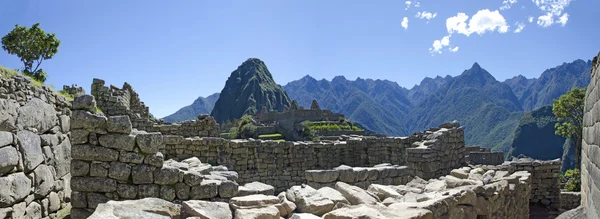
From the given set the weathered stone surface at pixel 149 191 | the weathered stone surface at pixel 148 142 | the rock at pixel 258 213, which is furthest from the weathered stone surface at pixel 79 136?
the rock at pixel 258 213

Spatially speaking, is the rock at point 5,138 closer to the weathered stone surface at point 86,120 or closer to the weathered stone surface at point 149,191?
the weathered stone surface at point 86,120

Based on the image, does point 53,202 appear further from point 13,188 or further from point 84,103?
point 84,103

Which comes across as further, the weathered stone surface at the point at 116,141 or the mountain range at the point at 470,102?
the mountain range at the point at 470,102

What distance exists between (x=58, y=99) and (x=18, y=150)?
338 centimetres

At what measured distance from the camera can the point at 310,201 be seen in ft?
18.5

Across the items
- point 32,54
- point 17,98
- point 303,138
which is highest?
point 32,54

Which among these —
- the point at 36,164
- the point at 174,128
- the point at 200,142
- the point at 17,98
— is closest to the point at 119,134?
the point at 36,164

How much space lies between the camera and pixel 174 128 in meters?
17.8

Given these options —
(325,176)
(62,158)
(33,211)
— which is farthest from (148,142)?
(325,176)

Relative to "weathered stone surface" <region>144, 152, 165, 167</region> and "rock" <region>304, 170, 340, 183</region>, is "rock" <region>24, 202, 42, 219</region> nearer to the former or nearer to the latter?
"weathered stone surface" <region>144, 152, 165, 167</region>

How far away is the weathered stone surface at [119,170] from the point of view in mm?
6445

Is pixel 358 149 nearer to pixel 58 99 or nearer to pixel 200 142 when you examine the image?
pixel 200 142

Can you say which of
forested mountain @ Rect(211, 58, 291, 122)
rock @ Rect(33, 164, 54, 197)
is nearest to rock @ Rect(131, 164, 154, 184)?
rock @ Rect(33, 164, 54, 197)

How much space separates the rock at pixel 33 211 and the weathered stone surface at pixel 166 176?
2.13 m
